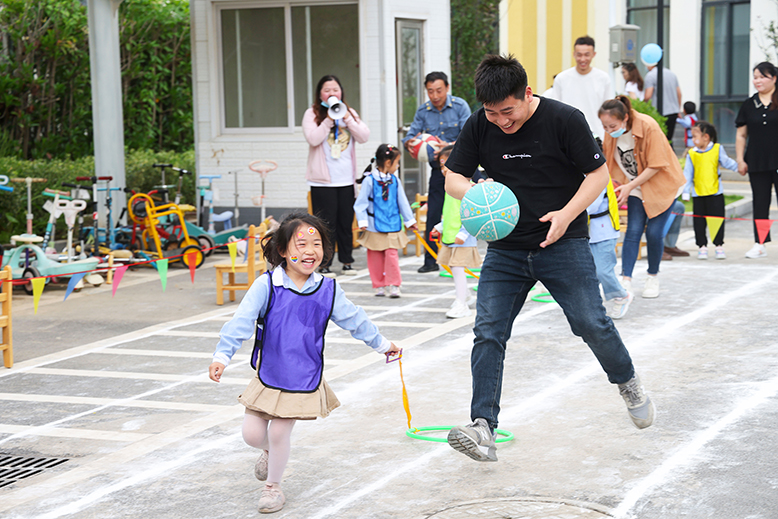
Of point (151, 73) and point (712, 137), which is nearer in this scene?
point (712, 137)

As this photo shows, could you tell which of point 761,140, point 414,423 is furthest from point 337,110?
point 414,423

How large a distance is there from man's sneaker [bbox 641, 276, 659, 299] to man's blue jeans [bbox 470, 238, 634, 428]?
4.39m

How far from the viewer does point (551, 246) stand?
16.1 feet

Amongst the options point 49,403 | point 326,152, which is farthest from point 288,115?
point 49,403

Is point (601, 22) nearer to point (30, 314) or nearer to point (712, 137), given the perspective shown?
point (712, 137)

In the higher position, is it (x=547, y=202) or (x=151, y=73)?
(x=151, y=73)

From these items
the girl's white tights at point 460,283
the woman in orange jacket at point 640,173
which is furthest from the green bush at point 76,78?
the woman in orange jacket at point 640,173

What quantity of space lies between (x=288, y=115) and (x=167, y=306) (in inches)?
215

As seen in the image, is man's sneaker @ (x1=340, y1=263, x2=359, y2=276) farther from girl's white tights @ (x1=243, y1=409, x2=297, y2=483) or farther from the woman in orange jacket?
girl's white tights @ (x1=243, y1=409, x2=297, y2=483)

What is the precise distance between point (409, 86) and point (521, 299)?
10083 millimetres

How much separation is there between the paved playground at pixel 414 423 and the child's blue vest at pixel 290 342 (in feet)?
1.87

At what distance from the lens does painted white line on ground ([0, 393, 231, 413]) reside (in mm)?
6164

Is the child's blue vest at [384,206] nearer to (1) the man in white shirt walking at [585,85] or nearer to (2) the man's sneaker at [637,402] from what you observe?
(1) the man in white shirt walking at [585,85]

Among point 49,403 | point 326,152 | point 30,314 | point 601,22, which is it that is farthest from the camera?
point 601,22
